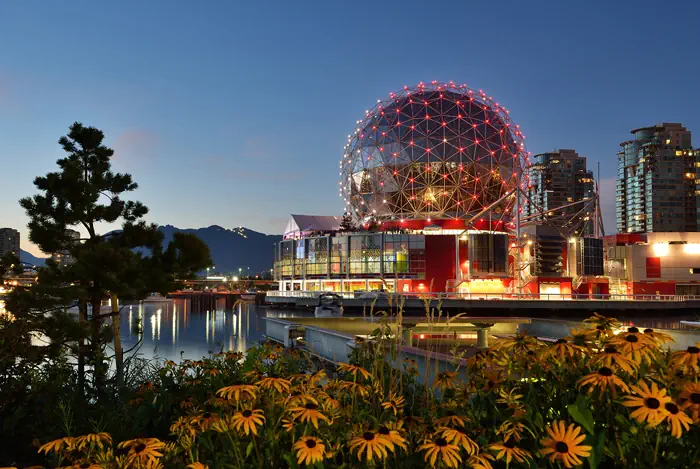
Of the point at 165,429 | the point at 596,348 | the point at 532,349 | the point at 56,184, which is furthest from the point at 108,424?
the point at 56,184

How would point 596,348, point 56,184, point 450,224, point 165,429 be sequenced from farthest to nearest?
point 450,224
point 56,184
point 165,429
point 596,348

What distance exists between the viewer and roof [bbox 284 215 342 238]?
381ft

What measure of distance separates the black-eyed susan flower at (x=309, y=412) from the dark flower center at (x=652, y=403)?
198 cm

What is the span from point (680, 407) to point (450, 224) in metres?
93.4

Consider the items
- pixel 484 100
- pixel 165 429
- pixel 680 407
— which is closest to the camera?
pixel 680 407

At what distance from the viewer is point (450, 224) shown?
9631 centimetres

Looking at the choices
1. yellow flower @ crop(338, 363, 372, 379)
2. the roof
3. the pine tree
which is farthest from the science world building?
yellow flower @ crop(338, 363, 372, 379)

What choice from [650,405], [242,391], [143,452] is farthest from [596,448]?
[143,452]

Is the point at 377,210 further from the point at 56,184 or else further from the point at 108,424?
the point at 108,424

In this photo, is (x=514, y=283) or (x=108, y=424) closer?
(x=108, y=424)

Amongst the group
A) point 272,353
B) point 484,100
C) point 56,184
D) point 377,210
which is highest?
point 484,100

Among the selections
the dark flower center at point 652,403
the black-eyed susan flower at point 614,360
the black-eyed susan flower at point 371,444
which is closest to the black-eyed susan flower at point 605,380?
the black-eyed susan flower at point 614,360

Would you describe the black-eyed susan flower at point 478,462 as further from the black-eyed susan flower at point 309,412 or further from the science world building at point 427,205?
the science world building at point 427,205

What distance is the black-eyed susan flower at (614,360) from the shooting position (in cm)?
408
